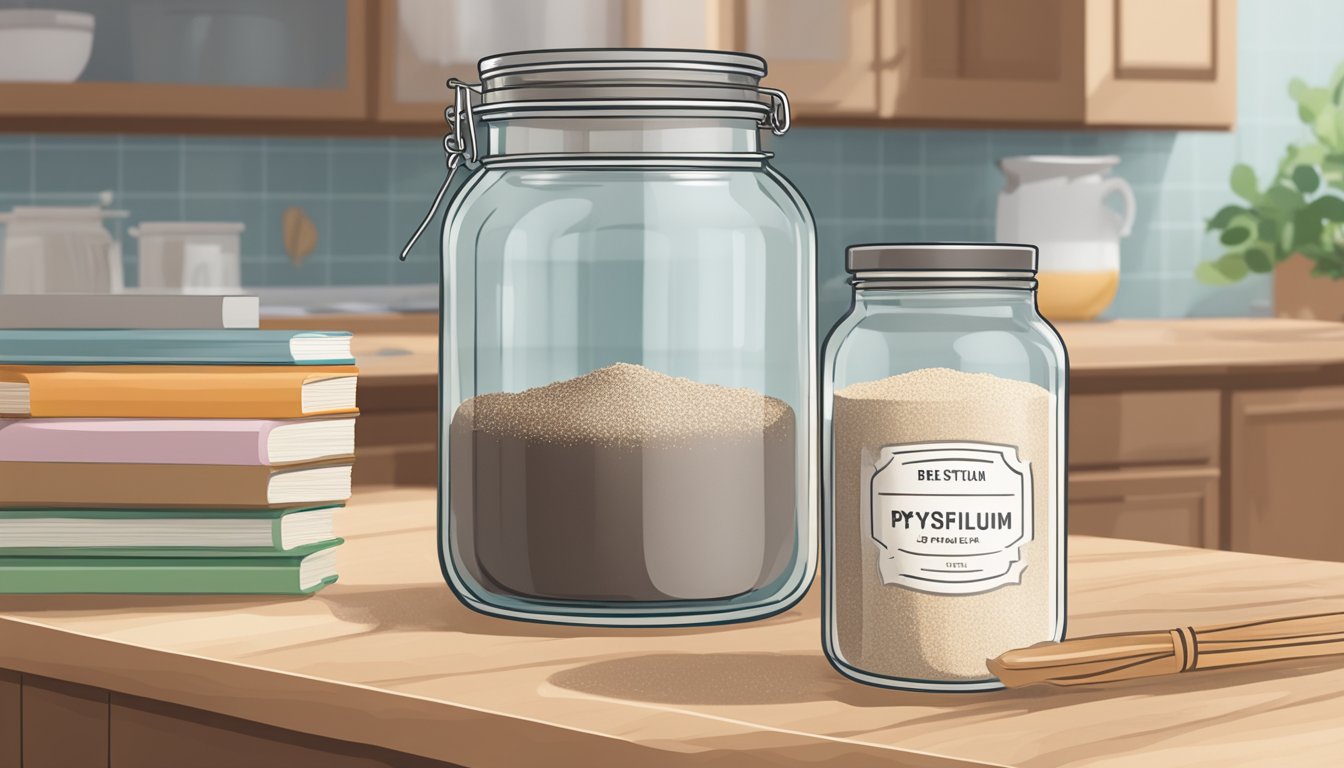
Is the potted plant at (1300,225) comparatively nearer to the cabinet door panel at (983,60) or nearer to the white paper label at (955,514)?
the cabinet door panel at (983,60)

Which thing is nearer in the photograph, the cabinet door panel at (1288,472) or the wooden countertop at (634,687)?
the wooden countertop at (634,687)

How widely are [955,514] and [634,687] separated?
0.14 metres

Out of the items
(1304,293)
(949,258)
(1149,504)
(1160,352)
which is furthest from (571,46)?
(949,258)

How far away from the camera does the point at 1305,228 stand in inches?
124

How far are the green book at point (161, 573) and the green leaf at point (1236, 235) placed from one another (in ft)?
9.11

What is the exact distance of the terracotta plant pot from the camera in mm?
3496

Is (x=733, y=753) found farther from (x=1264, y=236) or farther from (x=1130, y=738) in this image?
(x=1264, y=236)

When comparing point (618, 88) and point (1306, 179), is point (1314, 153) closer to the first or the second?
point (1306, 179)

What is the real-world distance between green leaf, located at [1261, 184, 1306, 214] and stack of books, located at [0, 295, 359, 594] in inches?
109

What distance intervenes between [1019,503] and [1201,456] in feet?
7.80

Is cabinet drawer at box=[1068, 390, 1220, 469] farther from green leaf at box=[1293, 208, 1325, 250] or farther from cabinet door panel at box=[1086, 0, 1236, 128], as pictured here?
cabinet door panel at box=[1086, 0, 1236, 128]

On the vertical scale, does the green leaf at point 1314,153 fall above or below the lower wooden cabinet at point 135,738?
above

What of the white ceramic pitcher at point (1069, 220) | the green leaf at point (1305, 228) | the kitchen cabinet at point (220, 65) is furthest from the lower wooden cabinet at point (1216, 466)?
the kitchen cabinet at point (220, 65)

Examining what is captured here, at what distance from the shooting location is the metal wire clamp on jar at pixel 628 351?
29.6 inches
